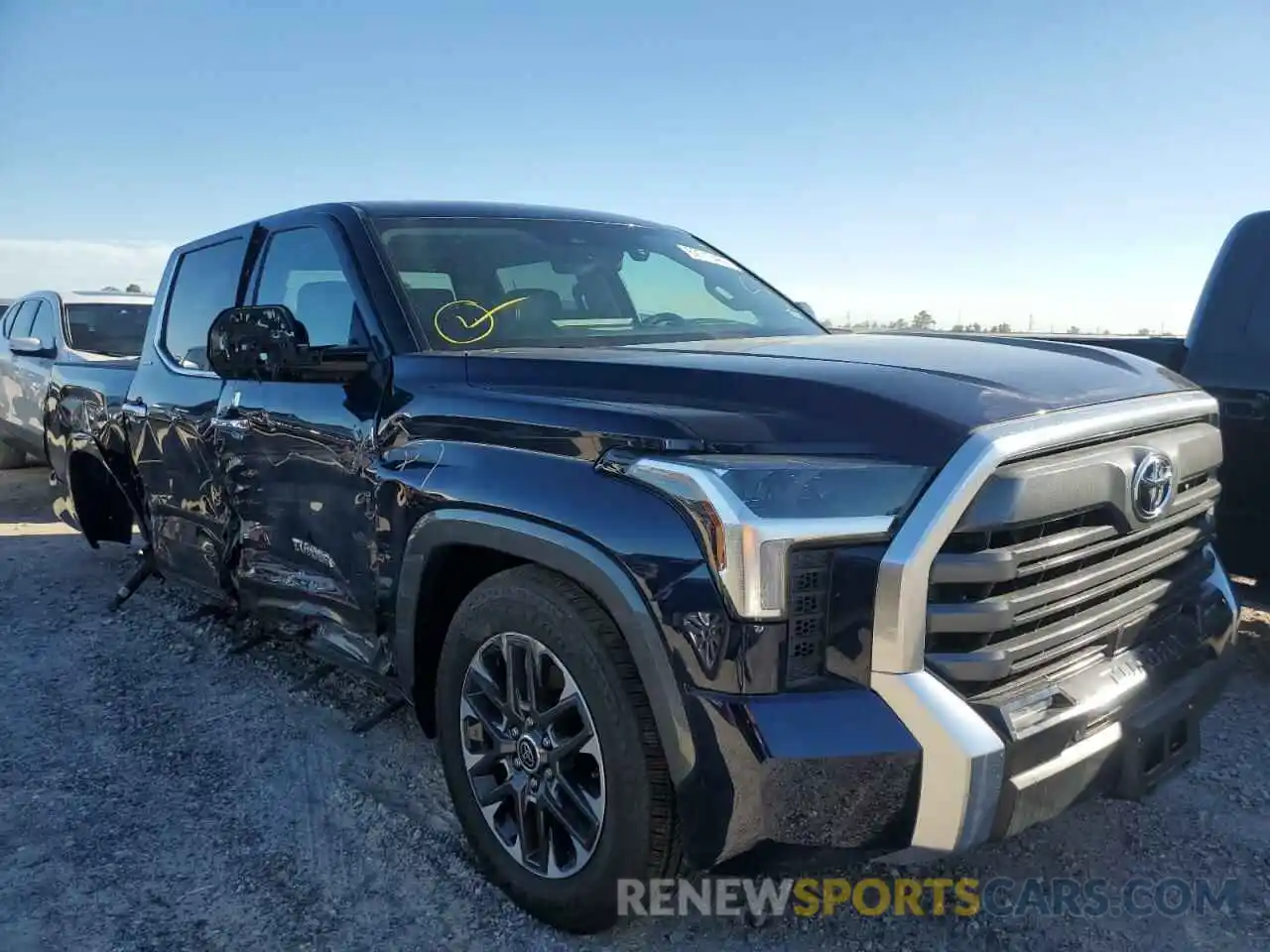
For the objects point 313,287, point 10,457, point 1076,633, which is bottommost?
point 10,457

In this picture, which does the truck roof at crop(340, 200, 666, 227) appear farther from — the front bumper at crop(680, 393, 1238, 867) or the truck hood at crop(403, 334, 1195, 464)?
the front bumper at crop(680, 393, 1238, 867)

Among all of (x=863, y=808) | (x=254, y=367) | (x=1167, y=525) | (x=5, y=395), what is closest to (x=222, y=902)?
(x=254, y=367)

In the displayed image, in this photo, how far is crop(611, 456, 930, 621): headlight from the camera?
6.53 feet

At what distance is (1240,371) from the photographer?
3943 millimetres

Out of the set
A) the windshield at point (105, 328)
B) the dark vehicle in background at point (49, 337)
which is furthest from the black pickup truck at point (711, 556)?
the windshield at point (105, 328)

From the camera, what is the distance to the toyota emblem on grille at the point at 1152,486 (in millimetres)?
2375

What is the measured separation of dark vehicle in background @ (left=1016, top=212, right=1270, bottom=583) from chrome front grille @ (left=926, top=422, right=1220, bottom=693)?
4.75 ft

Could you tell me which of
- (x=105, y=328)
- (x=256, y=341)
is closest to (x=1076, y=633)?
(x=256, y=341)

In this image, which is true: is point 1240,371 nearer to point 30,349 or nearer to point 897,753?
point 897,753

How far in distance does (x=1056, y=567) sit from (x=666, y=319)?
5.71ft

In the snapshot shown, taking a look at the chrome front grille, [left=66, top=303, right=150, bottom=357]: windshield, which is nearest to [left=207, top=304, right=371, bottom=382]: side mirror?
the chrome front grille

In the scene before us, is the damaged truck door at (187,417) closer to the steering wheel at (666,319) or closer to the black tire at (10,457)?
the steering wheel at (666,319)

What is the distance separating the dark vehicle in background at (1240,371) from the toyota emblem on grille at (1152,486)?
1.74m

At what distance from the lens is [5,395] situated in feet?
31.2
